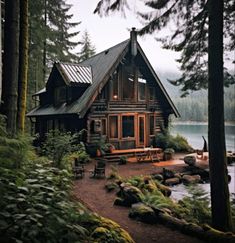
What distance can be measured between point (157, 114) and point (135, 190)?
1232cm

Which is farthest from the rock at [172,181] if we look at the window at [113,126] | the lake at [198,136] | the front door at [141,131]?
the lake at [198,136]

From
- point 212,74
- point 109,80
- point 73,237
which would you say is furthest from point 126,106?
point 73,237

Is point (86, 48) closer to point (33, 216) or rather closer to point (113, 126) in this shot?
point (113, 126)

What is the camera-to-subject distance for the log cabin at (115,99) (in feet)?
54.1

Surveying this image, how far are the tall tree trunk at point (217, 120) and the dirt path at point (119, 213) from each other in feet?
3.36

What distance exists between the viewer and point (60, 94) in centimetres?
1914

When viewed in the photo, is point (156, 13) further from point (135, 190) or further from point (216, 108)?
point (135, 190)

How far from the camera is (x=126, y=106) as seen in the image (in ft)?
58.6

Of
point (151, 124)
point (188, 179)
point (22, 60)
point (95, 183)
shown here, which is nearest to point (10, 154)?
point (22, 60)

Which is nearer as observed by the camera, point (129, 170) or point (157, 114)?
point (129, 170)

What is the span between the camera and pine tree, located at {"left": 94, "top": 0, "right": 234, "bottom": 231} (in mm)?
Answer: 5477

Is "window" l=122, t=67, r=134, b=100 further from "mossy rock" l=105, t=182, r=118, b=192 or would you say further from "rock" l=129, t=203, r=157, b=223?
"rock" l=129, t=203, r=157, b=223

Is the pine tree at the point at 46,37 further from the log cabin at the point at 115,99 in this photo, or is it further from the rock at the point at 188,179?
the rock at the point at 188,179

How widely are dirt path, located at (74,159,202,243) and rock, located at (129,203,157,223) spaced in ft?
0.46
